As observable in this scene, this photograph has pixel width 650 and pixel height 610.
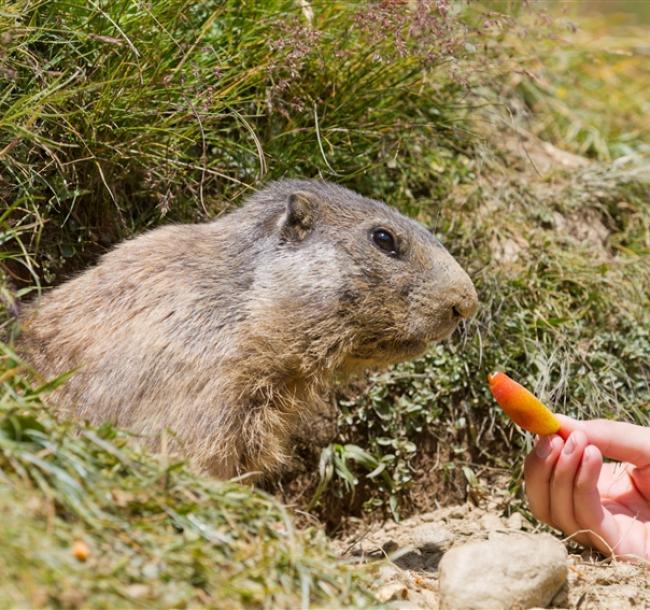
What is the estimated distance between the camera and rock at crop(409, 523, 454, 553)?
4.95 m

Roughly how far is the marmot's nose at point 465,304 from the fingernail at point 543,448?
2.26 ft

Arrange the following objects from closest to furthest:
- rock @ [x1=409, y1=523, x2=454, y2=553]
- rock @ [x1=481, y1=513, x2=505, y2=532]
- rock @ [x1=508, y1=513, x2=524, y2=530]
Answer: rock @ [x1=409, y1=523, x2=454, y2=553] → rock @ [x1=481, y1=513, x2=505, y2=532] → rock @ [x1=508, y1=513, x2=524, y2=530]

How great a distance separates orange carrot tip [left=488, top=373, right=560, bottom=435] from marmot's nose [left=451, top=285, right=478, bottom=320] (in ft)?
1.09

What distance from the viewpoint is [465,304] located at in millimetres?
4609

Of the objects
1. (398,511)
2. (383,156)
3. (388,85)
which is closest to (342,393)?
(398,511)

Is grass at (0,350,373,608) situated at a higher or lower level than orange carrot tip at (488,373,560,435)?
higher

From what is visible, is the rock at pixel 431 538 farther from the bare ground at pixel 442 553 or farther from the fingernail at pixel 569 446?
the fingernail at pixel 569 446

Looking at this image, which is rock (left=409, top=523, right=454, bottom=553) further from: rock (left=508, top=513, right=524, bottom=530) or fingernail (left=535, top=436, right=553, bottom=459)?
fingernail (left=535, top=436, right=553, bottom=459)

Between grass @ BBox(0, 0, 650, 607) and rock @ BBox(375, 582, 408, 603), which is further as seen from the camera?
grass @ BBox(0, 0, 650, 607)

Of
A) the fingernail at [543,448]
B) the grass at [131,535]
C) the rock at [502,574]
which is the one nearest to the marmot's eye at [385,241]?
the fingernail at [543,448]

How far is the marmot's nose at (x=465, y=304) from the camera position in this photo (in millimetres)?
4602

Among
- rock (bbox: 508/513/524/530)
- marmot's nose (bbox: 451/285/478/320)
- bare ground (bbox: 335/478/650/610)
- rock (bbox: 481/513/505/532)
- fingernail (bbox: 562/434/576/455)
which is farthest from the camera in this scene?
rock (bbox: 508/513/524/530)

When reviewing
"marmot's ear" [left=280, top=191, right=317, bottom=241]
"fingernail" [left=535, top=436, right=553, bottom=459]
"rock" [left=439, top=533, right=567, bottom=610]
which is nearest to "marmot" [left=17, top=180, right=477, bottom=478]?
"marmot's ear" [left=280, top=191, right=317, bottom=241]

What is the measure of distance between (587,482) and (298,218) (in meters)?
1.82
